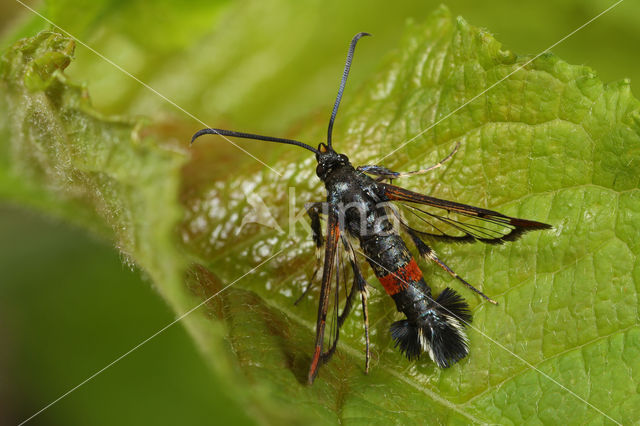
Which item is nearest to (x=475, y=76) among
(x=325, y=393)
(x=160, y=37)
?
(x=325, y=393)

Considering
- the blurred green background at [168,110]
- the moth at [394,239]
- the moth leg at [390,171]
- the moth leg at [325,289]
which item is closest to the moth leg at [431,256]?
the moth at [394,239]

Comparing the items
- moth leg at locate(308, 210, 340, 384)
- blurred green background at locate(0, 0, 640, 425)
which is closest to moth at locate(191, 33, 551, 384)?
moth leg at locate(308, 210, 340, 384)

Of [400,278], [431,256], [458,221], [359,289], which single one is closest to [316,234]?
[359,289]

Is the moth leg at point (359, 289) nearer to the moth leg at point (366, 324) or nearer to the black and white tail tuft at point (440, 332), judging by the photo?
the moth leg at point (366, 324)

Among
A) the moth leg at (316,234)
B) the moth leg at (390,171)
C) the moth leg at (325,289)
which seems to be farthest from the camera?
the moth leg at (316,234)

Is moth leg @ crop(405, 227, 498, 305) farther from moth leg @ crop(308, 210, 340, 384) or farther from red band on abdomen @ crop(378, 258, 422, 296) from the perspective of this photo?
moth leg @ crop(308, 210, 340, 384)

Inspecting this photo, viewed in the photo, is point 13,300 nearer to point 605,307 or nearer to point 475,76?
point 475,76

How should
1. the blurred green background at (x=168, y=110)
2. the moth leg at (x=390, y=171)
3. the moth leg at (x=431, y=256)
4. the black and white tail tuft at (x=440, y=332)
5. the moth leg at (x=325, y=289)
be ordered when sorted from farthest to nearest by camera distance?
the blurred green background at (x=168, y=110) → the moth leg at (x=390, y=171) → the moth leg at (x=431, y=256) → the black and white tail tuft at (x=440, y=332) → the moth leg at (x=325, y=289)
